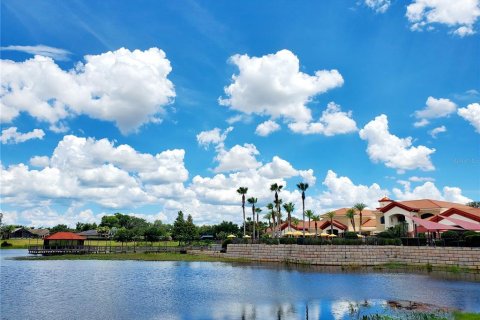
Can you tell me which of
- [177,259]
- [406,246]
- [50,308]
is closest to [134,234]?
[177,259]

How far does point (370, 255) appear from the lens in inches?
1953

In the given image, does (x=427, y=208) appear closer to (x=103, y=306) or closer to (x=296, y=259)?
(x=296, y=259)

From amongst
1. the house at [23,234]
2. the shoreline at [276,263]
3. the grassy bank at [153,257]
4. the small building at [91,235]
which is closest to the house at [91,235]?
the small building at [91,235]

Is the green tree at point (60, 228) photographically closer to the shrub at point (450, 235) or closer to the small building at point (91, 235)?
the small building at point (91, 235)

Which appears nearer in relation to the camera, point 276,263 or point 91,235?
point 276,263

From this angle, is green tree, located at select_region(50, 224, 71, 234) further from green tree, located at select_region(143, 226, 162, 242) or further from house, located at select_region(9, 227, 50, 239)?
green tree, located at select_region(143, 226, 162, 242)

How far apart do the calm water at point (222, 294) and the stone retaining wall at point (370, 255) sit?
7.08m

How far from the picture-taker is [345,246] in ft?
166

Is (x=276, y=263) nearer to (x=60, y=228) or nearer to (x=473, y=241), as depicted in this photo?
(x=473, y=241)

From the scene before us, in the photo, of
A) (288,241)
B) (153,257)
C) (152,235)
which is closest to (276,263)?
(288,241)

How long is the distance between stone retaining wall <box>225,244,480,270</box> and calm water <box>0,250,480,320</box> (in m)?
7.08

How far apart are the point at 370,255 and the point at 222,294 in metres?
25.4

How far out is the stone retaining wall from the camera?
4425cm

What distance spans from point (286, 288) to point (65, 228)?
144 m
